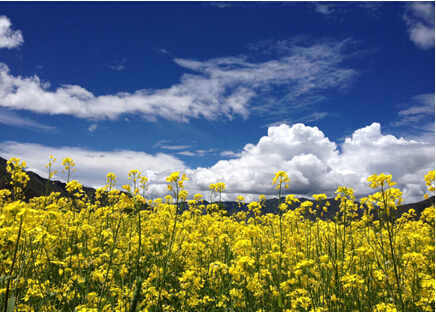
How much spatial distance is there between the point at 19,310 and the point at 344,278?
4.36m

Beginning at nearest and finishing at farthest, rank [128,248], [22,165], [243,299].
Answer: [243,299] < [128,248] < [22,165]

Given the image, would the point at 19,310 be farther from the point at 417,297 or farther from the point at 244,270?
the point at 417,297

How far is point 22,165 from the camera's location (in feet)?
17.3

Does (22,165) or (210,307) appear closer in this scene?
(210,307)

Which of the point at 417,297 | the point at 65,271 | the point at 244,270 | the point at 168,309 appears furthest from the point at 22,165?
the point at 417,297

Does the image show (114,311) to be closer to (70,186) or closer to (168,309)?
(168,309)

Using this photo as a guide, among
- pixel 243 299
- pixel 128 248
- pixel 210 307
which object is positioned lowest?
pixel 210 307

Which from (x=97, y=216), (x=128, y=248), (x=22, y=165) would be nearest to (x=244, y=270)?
(x=128, y=248)

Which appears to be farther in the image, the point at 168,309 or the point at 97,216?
the point at 97,216

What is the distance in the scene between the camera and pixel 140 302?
336 cm

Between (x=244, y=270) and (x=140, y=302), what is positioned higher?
(x=244, y=270)

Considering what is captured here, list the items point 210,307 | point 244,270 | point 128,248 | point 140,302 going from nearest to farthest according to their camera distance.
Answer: point 244,270, point 140,302, point 210,307, point 128,248

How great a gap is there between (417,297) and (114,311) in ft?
13.9

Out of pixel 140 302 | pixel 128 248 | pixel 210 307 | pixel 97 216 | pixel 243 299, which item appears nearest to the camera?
pixel 140 302
